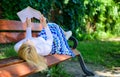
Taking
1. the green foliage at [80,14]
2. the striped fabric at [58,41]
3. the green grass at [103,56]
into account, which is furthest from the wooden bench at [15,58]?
the green foliage at [80,14]

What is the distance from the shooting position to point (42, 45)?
4945mm

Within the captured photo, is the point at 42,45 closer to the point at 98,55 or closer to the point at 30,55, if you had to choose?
the point at 30,55

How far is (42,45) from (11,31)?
0.62 metres

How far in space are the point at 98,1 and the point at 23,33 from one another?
427 inches

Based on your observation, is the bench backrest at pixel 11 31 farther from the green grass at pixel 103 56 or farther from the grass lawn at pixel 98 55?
the green grass at pixel 103 56

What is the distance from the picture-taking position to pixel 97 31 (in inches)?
666

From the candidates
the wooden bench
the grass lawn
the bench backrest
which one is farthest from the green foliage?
the bench backrest

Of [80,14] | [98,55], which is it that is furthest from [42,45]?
[80,14]

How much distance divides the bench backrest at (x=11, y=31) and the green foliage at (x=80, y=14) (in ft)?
17.5

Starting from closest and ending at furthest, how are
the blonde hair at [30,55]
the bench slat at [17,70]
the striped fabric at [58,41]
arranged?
the bench slat at [17,70]
the blonde hair at [30,55]
the striped fabric at [58,41]

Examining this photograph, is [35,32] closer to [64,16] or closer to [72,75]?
[72,75]

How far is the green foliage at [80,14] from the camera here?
35.9 feet

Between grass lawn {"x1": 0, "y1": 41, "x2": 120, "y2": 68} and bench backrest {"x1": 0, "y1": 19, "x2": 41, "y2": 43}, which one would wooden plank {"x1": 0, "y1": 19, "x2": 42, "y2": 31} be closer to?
bench backrest {"x1": 0, "y1": 19, "x2": 41, "y2": 43}

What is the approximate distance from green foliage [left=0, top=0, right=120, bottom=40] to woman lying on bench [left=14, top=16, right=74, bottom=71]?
519 centimetres
